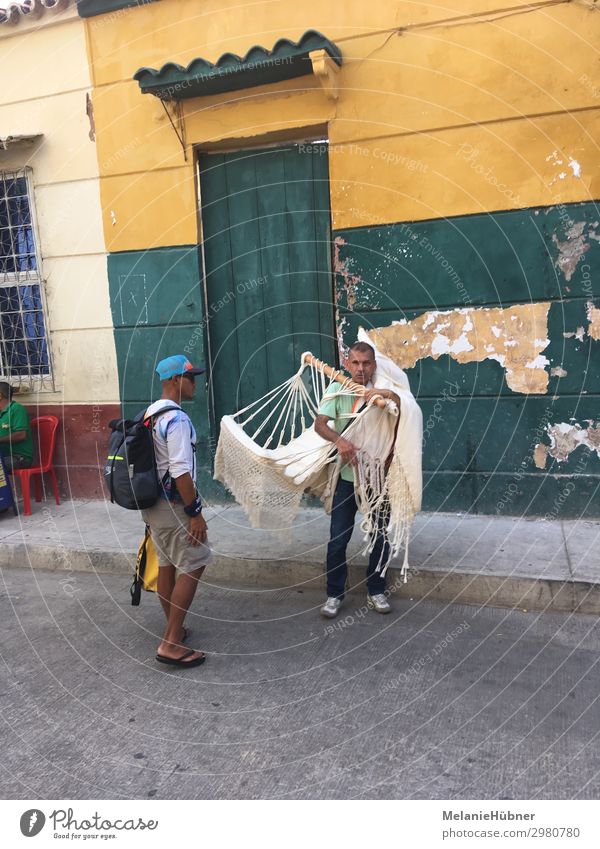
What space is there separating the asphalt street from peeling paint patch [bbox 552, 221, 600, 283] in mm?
2372

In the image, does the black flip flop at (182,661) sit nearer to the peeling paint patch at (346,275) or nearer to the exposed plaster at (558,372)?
the peeling paint patch at (346,275)

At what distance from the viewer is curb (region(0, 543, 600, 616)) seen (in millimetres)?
3908

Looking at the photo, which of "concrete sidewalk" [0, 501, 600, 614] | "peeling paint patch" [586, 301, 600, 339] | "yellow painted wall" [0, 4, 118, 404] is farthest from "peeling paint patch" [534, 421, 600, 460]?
"yellow painted wall" [0, 4, 118, 404]

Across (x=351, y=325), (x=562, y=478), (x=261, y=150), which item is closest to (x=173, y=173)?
(x=261, y=150)

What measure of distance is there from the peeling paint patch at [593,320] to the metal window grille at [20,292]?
15.2ft

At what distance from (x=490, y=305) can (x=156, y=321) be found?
9.11 feet

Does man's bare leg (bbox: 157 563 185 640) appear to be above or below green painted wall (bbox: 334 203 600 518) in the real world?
below

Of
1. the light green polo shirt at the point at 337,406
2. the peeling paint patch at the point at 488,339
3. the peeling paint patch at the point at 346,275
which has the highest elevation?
the peeling paint patch at the point at 346,275

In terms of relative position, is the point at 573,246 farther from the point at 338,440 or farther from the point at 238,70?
the point at 238,70

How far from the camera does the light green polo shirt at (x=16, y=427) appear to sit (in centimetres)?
601

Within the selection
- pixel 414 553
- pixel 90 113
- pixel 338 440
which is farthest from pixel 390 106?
pixel 414 553

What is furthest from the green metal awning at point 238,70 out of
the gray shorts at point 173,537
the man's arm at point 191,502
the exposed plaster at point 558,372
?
the gray shorts at point 173,537

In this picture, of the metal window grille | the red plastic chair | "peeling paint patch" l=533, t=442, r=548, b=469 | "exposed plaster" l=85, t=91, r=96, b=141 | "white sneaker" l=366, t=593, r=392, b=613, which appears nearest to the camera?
"white sneaker" l=366, t=593, r=392, b=613

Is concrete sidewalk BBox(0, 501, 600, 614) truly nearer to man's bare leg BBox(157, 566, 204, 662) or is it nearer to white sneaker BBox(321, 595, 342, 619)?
white sneaker BBox(321, 595, 342, 619)
